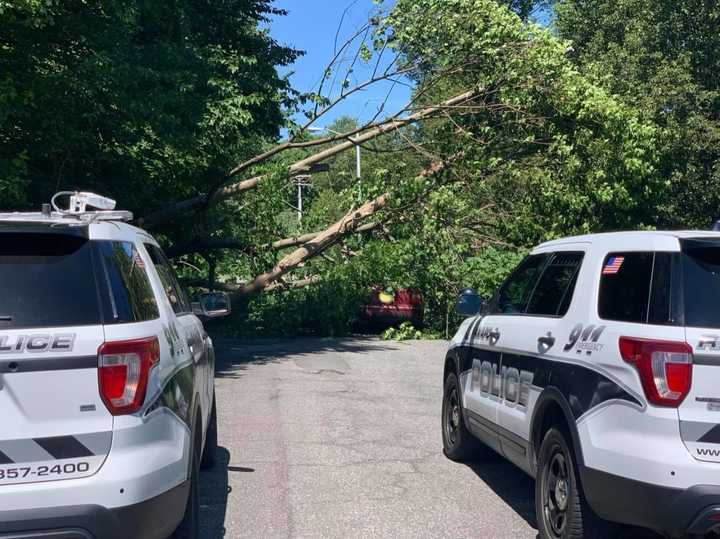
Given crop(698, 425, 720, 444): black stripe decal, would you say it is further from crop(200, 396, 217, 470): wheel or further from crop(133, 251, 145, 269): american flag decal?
crop(200, 396, 217, 470): wheel

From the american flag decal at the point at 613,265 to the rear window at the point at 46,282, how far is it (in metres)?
2.68

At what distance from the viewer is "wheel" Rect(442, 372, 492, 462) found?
718cm

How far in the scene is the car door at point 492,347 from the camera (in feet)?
19.8

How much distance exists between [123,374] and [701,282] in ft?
8.89

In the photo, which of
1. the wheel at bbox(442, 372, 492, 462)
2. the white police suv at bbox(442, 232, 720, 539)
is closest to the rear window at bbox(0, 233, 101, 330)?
the white police suv at bbox(442, 232, 720, 539)

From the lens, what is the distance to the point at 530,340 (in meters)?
5.41

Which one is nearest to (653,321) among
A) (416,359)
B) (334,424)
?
(334,424)

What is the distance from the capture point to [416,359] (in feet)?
54.4

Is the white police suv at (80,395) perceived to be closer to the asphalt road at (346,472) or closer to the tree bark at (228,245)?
the asphalt road at (346,472)

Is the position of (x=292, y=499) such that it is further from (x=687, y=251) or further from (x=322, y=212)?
(x=322, y=212)

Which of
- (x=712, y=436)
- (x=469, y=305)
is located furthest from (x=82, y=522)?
(x=469, y=305)

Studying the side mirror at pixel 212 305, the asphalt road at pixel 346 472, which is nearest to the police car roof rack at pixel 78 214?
the side mirror at pixel 212 305

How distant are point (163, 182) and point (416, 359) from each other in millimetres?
6041

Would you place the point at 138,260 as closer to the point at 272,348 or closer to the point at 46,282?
the point at 46,282
